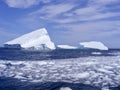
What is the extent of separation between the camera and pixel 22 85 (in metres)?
9.66

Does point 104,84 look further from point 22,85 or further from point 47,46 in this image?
point 47,46

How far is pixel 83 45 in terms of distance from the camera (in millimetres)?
52656

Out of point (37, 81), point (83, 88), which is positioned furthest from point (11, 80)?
point (83, 88)

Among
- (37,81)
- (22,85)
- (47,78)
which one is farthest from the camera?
(47,78)

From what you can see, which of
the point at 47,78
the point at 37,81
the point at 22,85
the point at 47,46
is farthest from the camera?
the point at 47,46

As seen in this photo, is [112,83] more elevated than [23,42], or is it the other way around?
[23,42]

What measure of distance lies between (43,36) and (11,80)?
3567cm

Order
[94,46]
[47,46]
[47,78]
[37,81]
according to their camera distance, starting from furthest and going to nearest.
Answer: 1. [94,46]
2. [47,46]
3. [47,78]
4. [37,81]

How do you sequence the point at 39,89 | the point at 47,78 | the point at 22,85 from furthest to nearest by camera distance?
the point at 47,78, the point at 22,85, the point at 39,89

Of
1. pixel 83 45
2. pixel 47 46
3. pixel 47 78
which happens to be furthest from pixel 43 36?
pixel 47 78

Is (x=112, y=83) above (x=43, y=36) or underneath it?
underneath

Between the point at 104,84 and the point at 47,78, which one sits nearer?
the point at 104,84

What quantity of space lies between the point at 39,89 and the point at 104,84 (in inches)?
104

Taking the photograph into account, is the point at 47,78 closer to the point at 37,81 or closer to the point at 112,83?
the point at 37,81
